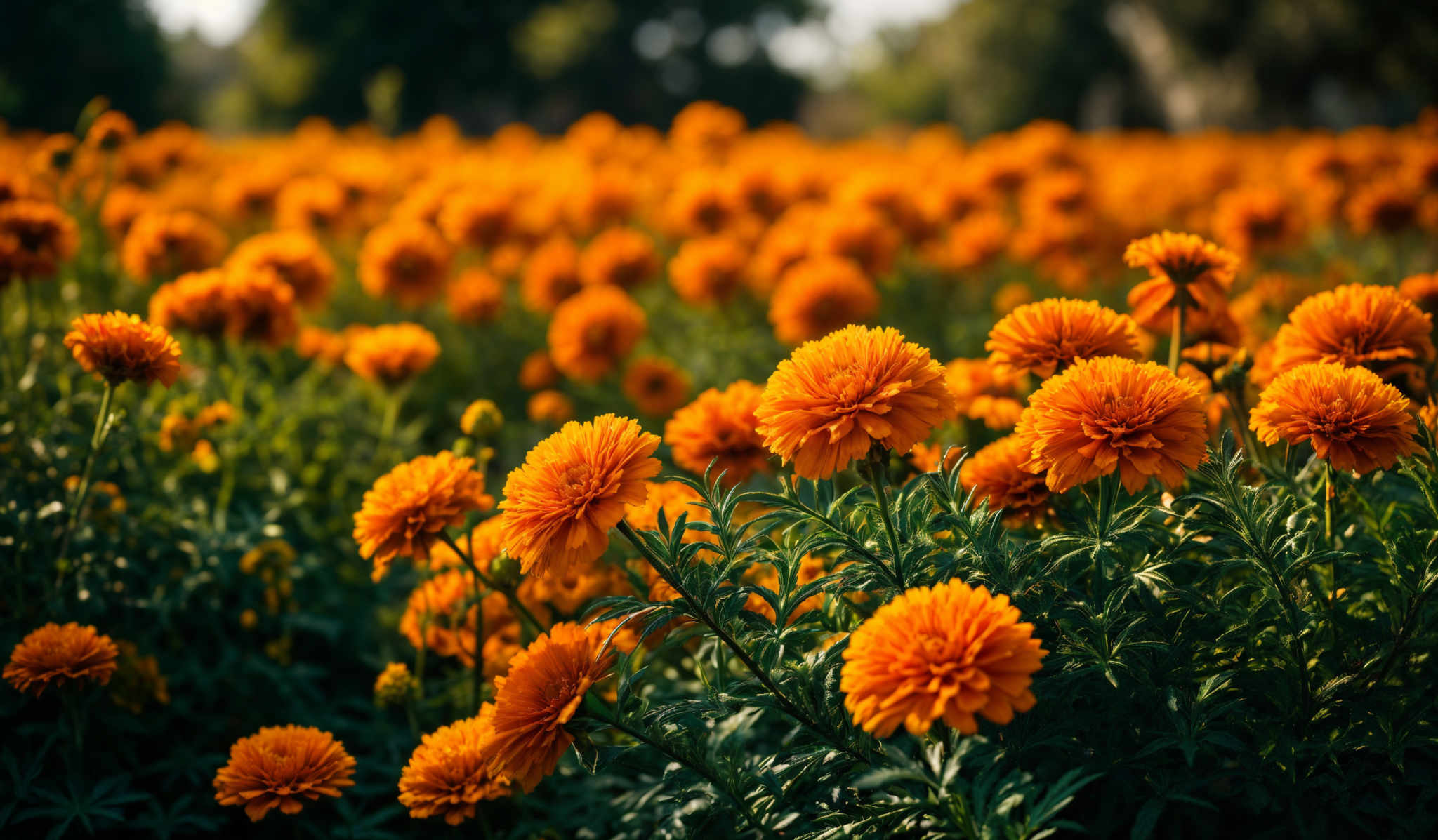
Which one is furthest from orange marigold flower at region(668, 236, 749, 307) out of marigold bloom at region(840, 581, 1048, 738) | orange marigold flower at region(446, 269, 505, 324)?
marigold bloom at region(840, 581, 1048, 738)

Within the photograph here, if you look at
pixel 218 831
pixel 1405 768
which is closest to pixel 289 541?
pixel 218 831

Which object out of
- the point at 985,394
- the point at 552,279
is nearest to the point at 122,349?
the point at 985,394

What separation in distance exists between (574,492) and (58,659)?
1.25m

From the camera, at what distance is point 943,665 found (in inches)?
47.8

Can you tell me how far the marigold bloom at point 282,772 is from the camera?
1.73 metres

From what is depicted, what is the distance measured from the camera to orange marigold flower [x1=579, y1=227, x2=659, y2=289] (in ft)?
13.6

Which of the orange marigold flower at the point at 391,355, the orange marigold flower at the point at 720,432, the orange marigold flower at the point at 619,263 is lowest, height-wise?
the orange marigold flower at the point at 720,432

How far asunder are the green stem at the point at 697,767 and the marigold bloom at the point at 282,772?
0.61 meters

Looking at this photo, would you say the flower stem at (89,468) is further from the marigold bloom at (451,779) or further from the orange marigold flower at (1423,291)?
the orange marigold flower at (1423,291)

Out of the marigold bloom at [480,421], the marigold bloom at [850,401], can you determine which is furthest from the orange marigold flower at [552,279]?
the marigold bloom at [850,401]

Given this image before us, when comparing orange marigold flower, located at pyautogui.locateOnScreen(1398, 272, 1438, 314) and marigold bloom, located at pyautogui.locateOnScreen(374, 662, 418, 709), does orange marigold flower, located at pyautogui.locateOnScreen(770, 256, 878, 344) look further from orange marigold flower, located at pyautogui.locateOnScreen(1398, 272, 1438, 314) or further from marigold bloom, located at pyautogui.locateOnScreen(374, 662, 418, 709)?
marigold bloom, located at pyautogui.locateOnScreen(374, 662, 418, 709)

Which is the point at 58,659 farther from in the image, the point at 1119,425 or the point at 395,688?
the point at 1119,425

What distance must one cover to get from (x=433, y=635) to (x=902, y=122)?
26.7 m

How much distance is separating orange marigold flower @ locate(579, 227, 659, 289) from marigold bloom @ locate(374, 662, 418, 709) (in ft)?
7.67
